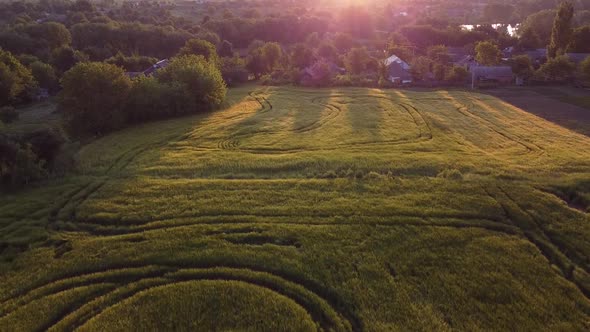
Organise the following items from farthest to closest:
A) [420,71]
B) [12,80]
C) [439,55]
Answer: [439,55] < [420,71] < [12,80]

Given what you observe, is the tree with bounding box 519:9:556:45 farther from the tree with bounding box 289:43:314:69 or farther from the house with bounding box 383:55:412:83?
the tree with bounding box 289:43:314:69

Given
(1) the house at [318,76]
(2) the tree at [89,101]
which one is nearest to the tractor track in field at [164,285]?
(2) the tree at [89,101]

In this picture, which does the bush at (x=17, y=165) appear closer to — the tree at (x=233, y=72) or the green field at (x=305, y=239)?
the green field at (x=305, y=239)

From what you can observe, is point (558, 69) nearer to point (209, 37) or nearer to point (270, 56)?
point (270, 56)

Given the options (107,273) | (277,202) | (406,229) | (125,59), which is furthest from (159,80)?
(406,229)

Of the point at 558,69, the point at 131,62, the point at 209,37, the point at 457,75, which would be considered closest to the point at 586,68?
the point at 558,69

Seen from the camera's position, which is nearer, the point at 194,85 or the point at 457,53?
the point at 194,85

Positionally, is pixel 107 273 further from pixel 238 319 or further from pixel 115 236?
pixel 238 319
